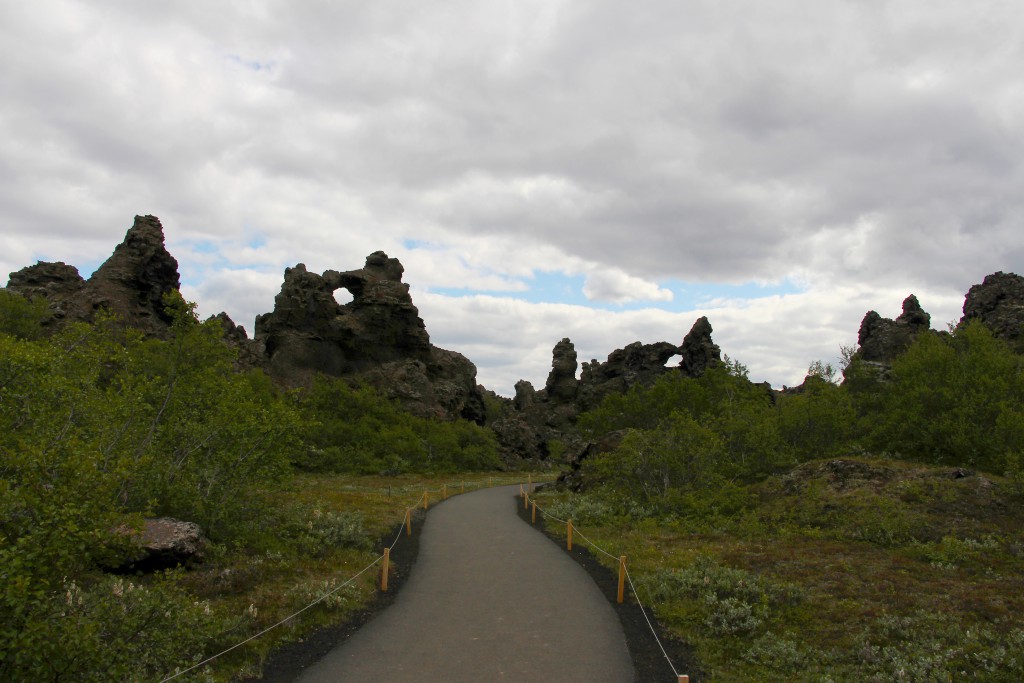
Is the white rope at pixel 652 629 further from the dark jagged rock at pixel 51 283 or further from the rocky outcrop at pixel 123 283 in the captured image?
the dark jagged rock at pixel 51 283

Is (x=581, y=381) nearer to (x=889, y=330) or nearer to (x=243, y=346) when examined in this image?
(x=889, y=330)

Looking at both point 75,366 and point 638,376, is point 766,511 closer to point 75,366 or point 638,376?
point 75,366

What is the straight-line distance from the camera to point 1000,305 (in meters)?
54.0

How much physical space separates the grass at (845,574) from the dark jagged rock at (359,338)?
2385 inches

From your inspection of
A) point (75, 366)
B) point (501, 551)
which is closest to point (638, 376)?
point (501, 551)

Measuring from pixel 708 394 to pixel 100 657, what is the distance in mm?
63460

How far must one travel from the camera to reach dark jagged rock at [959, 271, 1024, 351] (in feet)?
166

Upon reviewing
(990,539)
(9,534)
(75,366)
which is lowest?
(990,539)

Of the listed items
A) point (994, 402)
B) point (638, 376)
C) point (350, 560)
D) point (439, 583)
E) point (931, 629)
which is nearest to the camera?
point (931, 629)

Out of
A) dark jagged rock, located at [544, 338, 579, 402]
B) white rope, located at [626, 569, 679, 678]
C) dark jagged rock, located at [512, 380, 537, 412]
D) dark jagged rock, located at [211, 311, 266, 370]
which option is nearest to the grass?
white rope, located at [626, 569, 679, 678]

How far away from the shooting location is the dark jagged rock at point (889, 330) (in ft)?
210

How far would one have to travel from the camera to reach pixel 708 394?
63.9 meters

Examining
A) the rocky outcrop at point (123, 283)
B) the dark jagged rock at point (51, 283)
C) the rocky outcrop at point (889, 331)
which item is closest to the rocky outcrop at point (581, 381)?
the rocky outcrop at point (889, 331)

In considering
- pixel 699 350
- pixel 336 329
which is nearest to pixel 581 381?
pixel 699 350
